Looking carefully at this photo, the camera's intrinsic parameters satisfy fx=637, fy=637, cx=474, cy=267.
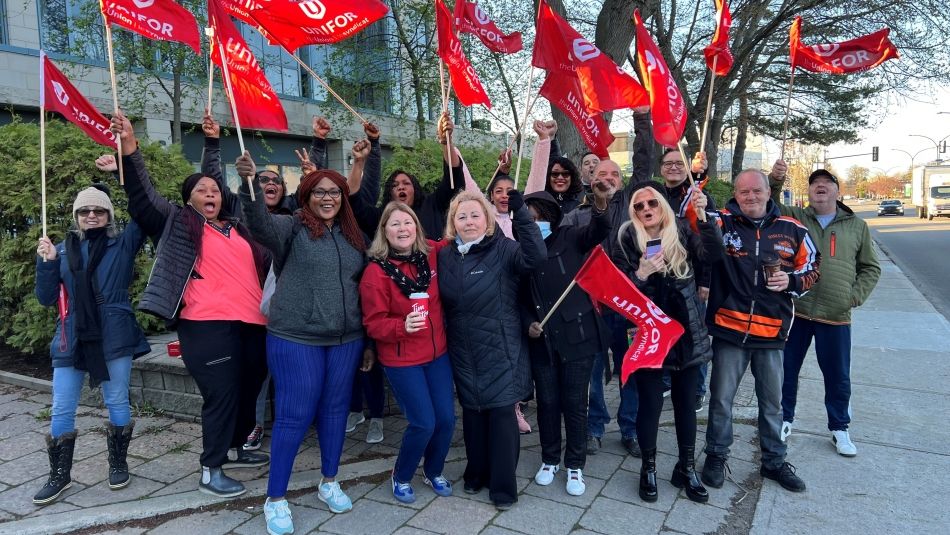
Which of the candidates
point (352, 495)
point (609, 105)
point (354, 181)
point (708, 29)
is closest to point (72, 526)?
point (352, 495)

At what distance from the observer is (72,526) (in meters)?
3.42

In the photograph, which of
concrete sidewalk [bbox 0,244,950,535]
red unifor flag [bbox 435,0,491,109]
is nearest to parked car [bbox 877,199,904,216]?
concrete sidewalk [bbox 0,244,950,535]

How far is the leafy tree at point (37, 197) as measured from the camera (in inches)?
224

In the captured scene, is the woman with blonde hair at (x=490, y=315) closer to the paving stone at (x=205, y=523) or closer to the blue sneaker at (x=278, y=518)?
the blue sneaker at (x=278, y=518)

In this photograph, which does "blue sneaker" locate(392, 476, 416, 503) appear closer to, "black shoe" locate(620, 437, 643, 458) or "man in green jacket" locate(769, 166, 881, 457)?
"black shoe" locate(620, 437, 643, 458)

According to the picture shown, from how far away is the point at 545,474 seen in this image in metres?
3.93

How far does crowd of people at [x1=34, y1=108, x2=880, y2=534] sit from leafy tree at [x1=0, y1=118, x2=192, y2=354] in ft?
6.86

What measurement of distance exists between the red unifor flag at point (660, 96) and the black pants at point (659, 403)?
5.34ft

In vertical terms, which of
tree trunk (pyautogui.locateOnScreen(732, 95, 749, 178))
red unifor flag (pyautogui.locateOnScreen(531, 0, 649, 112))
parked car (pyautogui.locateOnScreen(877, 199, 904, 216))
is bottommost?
parked car (pyautogui.locateOnScreen(877, 199, 904, 216))

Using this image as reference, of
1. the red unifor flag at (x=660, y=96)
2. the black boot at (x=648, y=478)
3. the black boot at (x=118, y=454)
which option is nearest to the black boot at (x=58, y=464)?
the black boot at (x=118, y=454)

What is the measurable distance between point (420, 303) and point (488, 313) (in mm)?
396

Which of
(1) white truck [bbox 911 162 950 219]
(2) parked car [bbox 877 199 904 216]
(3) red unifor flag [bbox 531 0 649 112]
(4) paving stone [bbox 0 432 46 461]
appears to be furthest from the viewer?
(2) parked car [bbox 877 199 904 216]

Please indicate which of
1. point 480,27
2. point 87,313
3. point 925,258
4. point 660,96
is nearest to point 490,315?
point 660,96

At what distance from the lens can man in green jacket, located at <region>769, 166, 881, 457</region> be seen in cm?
430
